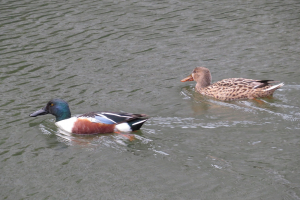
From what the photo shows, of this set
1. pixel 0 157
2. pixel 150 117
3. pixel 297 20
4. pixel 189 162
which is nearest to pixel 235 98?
pixel 150 117

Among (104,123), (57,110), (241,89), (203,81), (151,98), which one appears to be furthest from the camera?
(203,81)

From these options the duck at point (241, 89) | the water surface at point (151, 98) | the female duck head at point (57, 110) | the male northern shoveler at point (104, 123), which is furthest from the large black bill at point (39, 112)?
the duck at point (241, 89)

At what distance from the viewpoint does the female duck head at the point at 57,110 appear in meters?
9.13

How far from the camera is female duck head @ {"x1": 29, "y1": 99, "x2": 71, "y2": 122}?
9.13m

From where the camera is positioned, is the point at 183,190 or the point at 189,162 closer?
the point at 183,190

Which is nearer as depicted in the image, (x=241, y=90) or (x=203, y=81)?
(x=241, y=90)

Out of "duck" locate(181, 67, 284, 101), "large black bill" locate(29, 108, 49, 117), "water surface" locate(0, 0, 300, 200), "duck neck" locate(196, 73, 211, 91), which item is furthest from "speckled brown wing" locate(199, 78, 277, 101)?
"large black bill" locate(29, 108, 49, 117)

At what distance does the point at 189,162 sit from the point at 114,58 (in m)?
6.17

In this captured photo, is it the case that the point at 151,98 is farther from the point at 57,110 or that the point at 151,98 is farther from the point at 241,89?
the point at 57,110

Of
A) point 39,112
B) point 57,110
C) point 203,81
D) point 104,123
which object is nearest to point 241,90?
point 203,81

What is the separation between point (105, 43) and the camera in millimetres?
14133

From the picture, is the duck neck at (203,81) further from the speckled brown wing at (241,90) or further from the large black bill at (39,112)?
the large black bill at (39,112)

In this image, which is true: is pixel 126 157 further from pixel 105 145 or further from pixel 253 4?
pixel 253 4

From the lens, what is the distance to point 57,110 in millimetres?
9148
